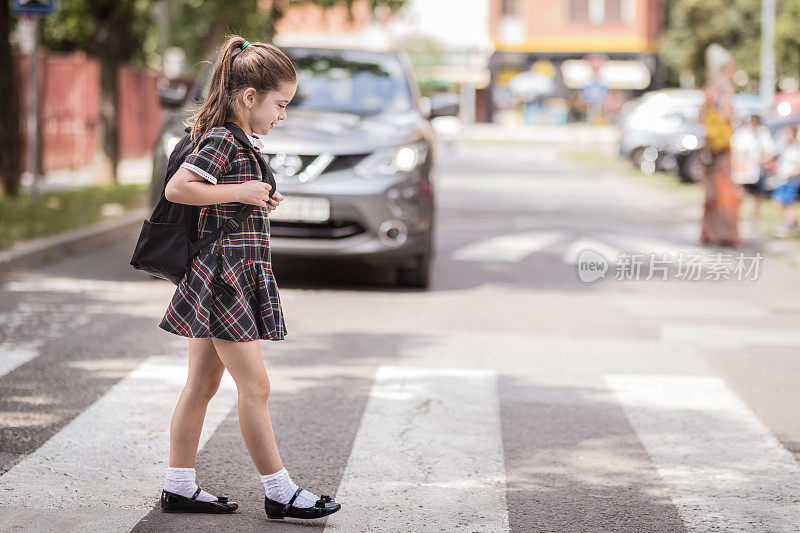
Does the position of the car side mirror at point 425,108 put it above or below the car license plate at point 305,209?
above

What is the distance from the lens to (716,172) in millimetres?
13117

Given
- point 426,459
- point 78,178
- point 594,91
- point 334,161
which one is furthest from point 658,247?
point 594,91

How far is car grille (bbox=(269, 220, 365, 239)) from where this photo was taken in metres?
8.95

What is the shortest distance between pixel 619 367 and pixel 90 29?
826 inches

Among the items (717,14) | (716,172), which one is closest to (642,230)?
(716,172)

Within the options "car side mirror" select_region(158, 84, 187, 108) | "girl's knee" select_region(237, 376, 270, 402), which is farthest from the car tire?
"girl's knee" select_region(237, 376, 270, 402)

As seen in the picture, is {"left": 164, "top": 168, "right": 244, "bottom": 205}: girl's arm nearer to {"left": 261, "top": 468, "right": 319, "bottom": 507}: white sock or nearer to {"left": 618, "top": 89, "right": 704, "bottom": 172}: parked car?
{"left": 261, "top": 468, "right": 319, "bottom": 507}: white sock

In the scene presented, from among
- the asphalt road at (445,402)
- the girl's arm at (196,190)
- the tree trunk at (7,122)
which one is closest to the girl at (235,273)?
the girl's arm at (196,190)

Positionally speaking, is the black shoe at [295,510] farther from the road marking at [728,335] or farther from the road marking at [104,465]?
the road marking at [728,335]

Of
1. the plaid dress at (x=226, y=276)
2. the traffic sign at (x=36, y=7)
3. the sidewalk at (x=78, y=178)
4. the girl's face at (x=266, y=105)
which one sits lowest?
the sidewalk at (x=78, y=178)

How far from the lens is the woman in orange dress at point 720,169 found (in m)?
12.9

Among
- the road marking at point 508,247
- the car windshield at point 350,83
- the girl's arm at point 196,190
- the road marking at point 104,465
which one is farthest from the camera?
the road marking at point 508,247

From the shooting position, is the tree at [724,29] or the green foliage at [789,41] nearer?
the green foliage at [789,41]

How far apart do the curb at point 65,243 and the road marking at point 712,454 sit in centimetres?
522
